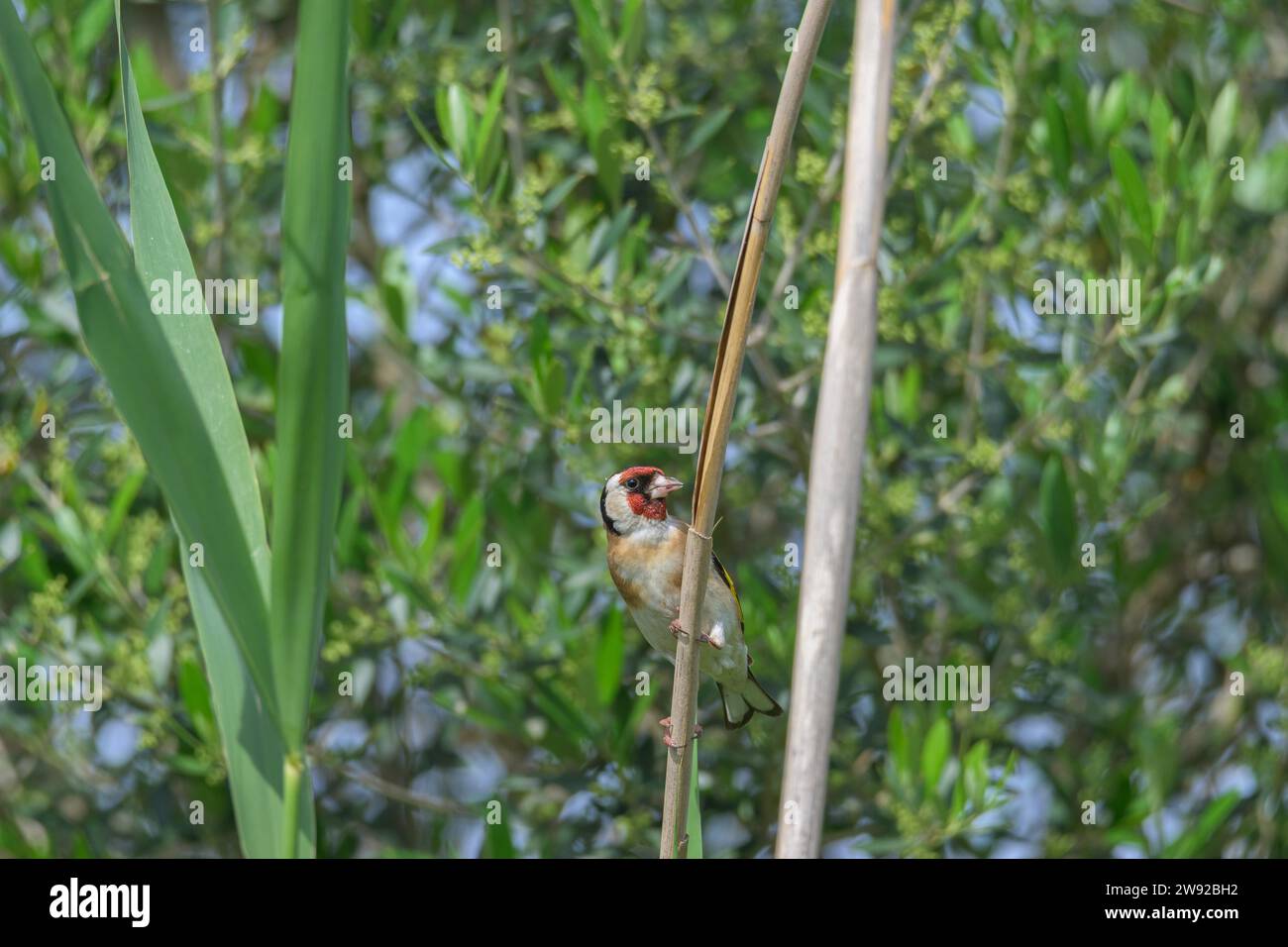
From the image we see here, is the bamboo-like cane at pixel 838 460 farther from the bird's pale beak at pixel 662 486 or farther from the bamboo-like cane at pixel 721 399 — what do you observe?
the bird's pale beak at pixel 662 486

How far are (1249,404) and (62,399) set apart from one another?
3.31 meters

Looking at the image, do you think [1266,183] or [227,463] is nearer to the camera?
[227,463]

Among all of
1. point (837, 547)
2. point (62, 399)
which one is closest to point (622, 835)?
point (62, 399)

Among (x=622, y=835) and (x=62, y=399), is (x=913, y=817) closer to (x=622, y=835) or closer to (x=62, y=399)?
(x=622, y=835)

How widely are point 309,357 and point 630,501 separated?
5.37 feet

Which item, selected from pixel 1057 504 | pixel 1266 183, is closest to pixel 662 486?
pixel 1057 504

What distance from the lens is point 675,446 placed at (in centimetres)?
335

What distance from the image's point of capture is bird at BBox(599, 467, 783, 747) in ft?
7.82

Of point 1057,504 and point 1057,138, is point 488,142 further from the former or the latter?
point 1057,504

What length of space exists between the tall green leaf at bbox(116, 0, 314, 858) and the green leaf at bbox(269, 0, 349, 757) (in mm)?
38

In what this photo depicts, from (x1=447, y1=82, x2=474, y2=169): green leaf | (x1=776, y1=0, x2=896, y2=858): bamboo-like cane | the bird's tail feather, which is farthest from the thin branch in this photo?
(x1=776, y1=0, x2=896, y2=858): bamboo-like cane

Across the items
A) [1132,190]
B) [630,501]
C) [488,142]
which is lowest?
[630,501]

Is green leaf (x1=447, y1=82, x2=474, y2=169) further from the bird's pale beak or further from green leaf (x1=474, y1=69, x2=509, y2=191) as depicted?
the bird's pale beak

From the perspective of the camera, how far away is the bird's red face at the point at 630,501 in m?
2.58
